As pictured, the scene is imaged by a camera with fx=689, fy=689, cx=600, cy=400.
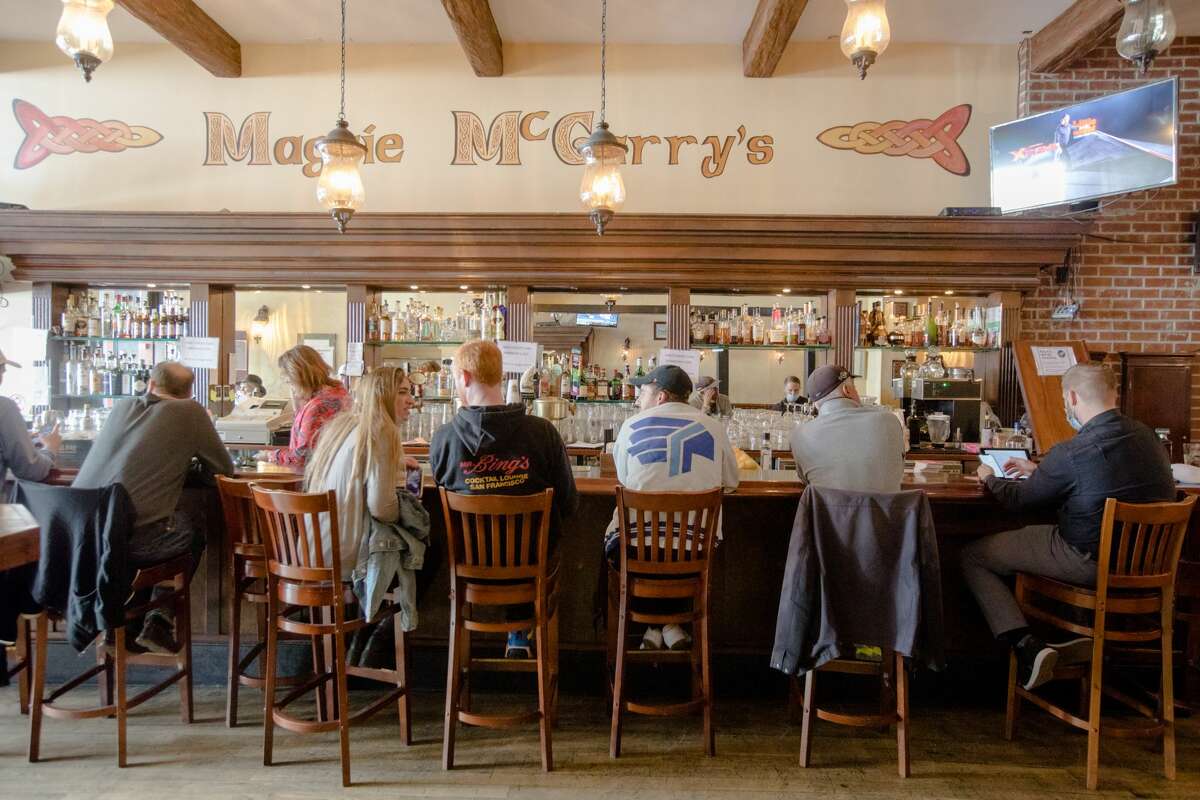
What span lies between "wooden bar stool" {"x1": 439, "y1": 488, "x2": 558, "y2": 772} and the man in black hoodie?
0.33 feet

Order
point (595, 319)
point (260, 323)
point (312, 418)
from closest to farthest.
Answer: point (312, 418), point (260, 323), point (595, 319)

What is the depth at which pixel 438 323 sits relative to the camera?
5.60 meters

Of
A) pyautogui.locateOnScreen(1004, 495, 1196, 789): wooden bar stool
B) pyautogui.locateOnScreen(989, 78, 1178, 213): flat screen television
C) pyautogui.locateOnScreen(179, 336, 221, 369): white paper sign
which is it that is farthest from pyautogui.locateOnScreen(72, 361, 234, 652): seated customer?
pyautogui.locateOnScreen(989, 78, 1178, 213): flat screen television

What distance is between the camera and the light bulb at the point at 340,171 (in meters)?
3.59

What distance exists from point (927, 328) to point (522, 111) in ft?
11.8

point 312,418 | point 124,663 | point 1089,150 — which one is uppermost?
point 1089,150

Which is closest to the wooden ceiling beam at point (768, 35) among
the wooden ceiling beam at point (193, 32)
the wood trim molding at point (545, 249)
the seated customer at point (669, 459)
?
the wood trim molding at point (545, 249)

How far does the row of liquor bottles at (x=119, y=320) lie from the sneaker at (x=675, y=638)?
4.67 m

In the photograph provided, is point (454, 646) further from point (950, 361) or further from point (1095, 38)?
point (1095, 38)

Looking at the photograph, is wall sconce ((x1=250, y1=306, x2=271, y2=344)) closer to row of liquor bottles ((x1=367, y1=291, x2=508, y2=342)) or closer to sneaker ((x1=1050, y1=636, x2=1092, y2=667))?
row of liquor bottles ((x1=367, y1=291, x2=508, y2=342))

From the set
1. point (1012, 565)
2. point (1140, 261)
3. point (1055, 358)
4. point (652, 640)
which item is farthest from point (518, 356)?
point (1140, 261)

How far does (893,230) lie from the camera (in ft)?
16.2

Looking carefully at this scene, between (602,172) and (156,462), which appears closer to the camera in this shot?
(156,462)

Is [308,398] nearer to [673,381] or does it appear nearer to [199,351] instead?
[673,381]
